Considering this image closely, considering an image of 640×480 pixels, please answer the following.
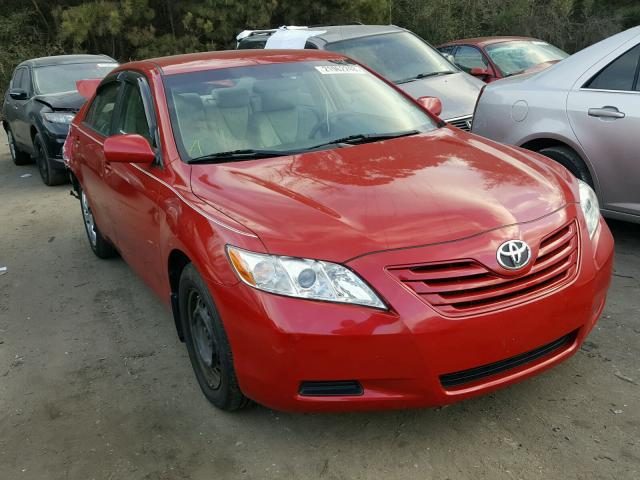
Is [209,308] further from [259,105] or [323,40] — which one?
[323,40]

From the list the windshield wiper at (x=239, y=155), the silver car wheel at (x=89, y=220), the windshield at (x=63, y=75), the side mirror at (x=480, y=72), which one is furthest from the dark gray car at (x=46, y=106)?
the windshield wiper at (x=239, y=155)

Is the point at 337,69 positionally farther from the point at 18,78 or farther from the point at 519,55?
the point at 18,78

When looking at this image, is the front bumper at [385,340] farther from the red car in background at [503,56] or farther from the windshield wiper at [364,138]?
the red car in background at [503,56]

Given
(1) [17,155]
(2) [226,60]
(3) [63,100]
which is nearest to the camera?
(2) [226,60]

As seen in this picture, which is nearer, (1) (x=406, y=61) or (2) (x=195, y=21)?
(1) (x=406, y=61)

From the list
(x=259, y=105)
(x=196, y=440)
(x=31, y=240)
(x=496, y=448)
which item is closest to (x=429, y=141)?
(x=259, y=105)

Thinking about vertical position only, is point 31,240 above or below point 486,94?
below

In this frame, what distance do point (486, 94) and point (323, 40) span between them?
2983mm

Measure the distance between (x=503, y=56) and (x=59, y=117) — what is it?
629cm

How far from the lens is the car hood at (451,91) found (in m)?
6.95

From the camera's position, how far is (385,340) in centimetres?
239

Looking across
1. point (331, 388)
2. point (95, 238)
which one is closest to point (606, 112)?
point (331, 388)

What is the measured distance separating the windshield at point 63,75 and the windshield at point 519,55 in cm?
580

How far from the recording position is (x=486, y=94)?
5.38 meters
